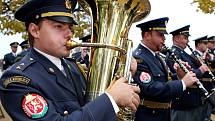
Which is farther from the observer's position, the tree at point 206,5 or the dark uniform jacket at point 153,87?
the tree at point 206,5

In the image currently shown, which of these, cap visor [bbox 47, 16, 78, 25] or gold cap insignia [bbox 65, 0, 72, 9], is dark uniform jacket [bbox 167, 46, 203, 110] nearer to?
gold cap insignia [bbox 65, 0, 72, 9]

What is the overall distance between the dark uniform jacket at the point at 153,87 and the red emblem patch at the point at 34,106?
9.10 feet

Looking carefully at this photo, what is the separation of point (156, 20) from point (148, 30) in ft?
0.58

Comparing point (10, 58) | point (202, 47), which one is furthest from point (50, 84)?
point (10, 58)

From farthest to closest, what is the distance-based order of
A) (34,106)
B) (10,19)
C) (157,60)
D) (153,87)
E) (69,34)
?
(10,19) → (157,60) → (153,87) → (69,34) → (34,106)

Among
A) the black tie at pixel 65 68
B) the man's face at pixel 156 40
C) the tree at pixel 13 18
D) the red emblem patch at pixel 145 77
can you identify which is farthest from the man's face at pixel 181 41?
the tree at pixel 13 18

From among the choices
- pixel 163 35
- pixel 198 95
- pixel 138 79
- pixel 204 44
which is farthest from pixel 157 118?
pixel 204 44

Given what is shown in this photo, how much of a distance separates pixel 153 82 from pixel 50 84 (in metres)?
2.70

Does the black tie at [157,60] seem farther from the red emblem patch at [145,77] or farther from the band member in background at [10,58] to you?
the band member in background at [10,58]

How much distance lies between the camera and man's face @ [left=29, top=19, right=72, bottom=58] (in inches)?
94.6

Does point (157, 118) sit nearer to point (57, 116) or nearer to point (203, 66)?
point (203, 66)

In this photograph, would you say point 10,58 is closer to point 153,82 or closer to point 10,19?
point 10,19

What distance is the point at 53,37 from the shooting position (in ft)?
7.86

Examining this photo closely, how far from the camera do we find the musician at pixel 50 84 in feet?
7.25
